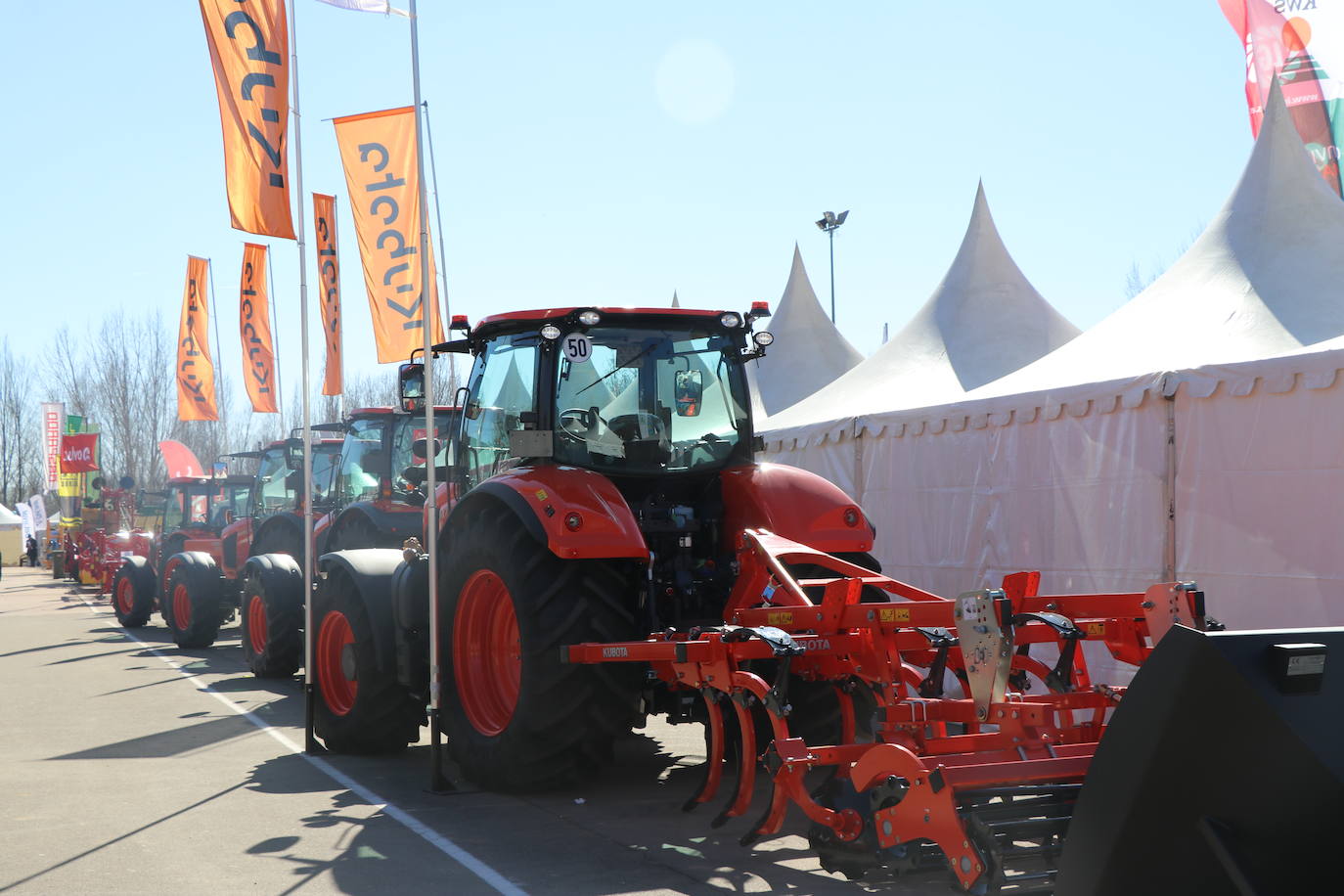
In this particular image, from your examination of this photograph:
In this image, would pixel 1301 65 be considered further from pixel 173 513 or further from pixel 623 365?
pixel 173 513

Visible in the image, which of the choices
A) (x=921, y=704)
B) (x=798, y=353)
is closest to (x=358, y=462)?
(x=798, y=353)

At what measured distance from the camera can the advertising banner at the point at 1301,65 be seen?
15.9m

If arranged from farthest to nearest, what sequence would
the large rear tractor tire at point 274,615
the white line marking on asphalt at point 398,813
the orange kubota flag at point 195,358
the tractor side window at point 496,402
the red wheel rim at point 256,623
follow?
the orange kubota flag at point 195,358, the red wheel rim at point 256,623, the large rear tractor tire at point 274,615, the tractor side window at point 496,402, the white line marking on asphalt at point 398,813

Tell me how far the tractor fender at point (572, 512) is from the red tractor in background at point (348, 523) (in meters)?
4.06

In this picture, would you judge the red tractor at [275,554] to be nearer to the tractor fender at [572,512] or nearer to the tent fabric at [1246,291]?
the tractor fender at [572,512]

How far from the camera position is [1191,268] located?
33.2 ft

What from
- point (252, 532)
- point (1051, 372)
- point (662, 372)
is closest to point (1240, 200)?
point (1051, 372)

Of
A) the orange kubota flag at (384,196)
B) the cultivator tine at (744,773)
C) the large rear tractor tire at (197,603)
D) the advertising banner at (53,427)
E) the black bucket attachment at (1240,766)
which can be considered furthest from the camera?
Result: the advertising banner at (53,427)

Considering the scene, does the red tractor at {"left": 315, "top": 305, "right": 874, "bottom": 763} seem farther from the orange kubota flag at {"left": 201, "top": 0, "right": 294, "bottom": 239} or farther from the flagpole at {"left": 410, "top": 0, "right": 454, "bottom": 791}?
the orange kubota flag at {"left": 201, "top": 0, "right": 294, "bottom": 239}

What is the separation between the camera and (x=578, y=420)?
6.63 metres

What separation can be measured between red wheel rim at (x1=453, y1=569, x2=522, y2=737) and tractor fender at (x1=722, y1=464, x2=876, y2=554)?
1.29m

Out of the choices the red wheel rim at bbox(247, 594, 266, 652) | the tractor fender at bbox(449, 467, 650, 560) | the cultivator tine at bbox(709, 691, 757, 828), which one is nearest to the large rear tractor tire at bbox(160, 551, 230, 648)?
the red wheel rim at bbox(247, 594, 266, 652)

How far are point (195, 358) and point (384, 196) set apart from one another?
34.4 feet

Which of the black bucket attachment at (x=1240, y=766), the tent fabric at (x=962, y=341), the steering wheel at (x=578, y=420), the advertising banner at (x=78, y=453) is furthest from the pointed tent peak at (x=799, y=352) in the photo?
the advertising banner at (x=78, y=453)
